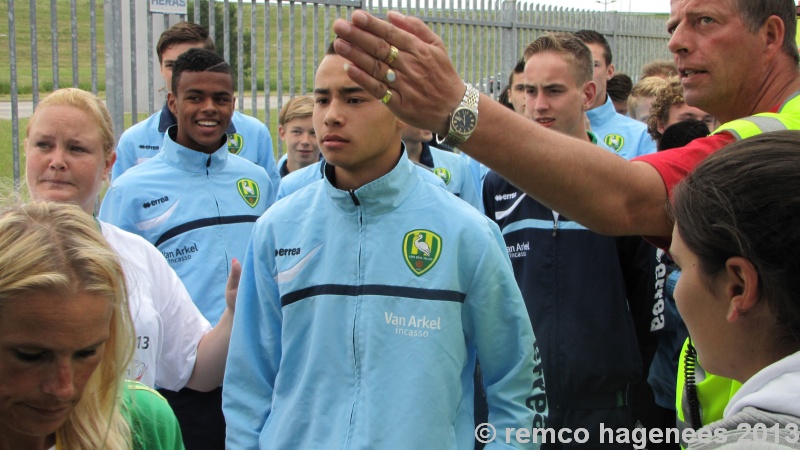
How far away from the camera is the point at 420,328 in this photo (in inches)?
119

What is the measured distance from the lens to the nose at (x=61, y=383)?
1.96 meters

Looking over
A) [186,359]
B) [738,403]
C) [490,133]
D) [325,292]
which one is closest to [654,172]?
[490,133]

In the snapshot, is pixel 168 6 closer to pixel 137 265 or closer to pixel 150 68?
pixel 150 68

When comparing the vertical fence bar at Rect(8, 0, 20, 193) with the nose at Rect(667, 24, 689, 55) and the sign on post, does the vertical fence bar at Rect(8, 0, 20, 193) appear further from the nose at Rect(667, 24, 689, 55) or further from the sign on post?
the nose at Rect(667, 24, 689, 55)

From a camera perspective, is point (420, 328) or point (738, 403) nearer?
point (738, 403)

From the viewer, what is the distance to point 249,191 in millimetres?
4746

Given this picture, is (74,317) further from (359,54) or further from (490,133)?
(490,133)

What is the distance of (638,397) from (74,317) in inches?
128

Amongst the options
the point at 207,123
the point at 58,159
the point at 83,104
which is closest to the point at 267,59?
the point at 207,123

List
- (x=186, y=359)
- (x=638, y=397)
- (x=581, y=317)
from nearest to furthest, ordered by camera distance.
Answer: (x=186, y=359) < (x=581, y=317) < (x=638, y=397)

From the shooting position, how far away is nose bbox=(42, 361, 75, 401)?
77.3 inches

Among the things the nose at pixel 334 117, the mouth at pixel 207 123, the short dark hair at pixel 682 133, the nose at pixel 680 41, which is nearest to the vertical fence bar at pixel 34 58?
the mouth at pixel 207 123

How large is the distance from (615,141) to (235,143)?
2.95 metres

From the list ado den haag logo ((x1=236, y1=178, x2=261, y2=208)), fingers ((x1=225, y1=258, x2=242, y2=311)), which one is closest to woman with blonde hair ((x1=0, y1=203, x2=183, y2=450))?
fingers ((x1=225, y1=258, x2=242, y2=311))
